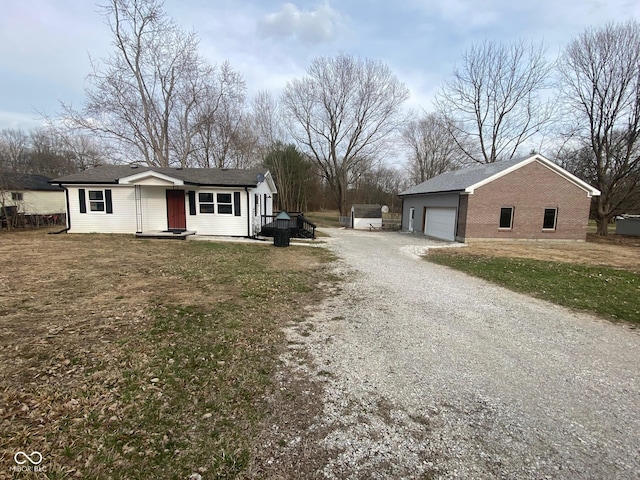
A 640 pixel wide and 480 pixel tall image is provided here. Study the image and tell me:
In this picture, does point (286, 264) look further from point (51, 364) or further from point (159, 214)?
point (159, 214)

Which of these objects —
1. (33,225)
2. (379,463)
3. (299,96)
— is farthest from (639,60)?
(33,225)

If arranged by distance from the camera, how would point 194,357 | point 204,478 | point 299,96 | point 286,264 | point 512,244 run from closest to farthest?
1. point 204,478
2. point 194,357
3. point 286,264
4. point 512,244
5. point 299,96

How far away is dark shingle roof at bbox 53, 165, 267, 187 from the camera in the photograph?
15.0 meters

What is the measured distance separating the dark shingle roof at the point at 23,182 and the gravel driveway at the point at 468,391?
67.0 feet

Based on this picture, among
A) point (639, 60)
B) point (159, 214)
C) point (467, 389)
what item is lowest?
point (467, 389)

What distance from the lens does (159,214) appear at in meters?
15.5

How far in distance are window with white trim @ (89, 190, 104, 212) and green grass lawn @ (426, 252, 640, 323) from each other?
616 inches

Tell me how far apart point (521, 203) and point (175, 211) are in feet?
60.3

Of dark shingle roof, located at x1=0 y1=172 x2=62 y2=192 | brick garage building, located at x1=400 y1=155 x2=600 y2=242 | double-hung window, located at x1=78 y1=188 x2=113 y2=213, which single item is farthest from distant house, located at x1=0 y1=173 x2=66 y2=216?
brick garage building, located at x1=400 y1=155 x2=600 y2=242

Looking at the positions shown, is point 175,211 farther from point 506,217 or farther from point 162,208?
point 506,217

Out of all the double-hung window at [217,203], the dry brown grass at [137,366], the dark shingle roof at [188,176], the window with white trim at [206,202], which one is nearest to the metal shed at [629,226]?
the dark shingle roof at [188,176]

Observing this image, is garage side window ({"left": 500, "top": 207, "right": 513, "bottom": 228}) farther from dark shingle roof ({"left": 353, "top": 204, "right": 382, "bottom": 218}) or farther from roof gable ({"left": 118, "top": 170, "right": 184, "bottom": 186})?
roof gable ({"left": 118, "top": 170, "right": 184, "bottom": 186})

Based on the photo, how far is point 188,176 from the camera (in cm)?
1633

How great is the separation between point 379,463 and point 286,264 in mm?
7662
